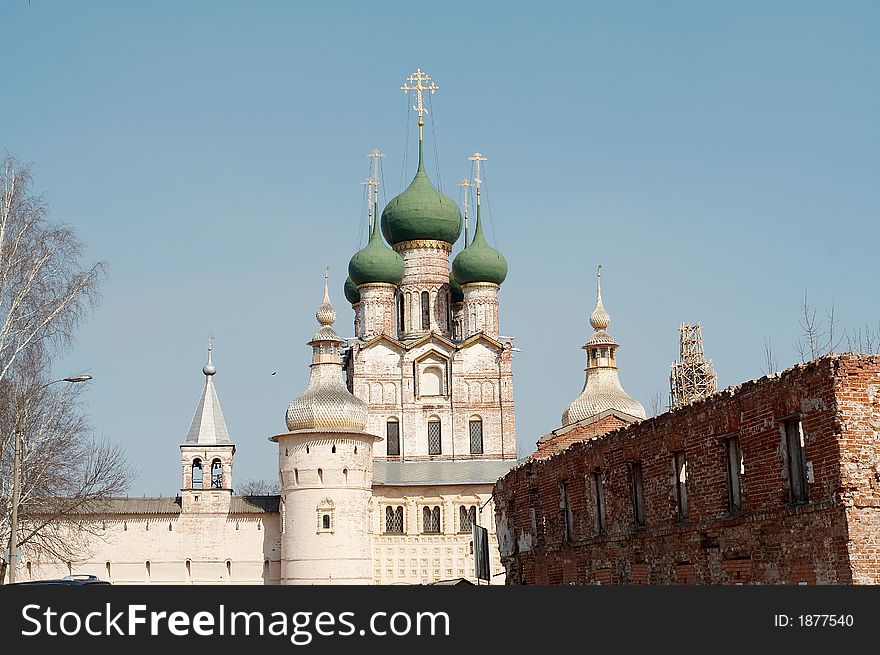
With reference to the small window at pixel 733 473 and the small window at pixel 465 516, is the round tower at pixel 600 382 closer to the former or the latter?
the small window at pixel 465 516

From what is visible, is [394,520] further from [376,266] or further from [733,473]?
[733,473]

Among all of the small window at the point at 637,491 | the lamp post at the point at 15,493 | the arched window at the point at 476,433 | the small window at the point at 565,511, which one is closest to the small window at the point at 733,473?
the small window at the point at 637,491

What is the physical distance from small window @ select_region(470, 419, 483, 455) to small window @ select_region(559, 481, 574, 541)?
3937 centimetres

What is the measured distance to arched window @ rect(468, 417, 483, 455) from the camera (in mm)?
62281

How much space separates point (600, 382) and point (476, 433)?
6276 mm

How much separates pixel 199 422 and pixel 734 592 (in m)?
48.8

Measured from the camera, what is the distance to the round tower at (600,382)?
197 ft

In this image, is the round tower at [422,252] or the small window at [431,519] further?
the round tower at [422,252]

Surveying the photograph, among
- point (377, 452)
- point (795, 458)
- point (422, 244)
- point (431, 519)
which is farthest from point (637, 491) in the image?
point (422, 244)

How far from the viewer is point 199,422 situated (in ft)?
190

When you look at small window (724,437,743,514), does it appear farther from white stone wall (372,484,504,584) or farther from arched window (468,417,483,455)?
arched window (468,417,483,455)

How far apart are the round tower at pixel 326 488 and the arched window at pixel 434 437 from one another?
5.89 meters

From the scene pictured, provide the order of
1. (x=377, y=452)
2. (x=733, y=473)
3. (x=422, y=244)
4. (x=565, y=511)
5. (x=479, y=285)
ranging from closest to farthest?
(x=733, y=473), (x=565, y=511), (x=377, y=452), (x=479, y=285), (x=422, y=244)

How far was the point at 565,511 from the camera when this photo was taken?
74.8 ft
